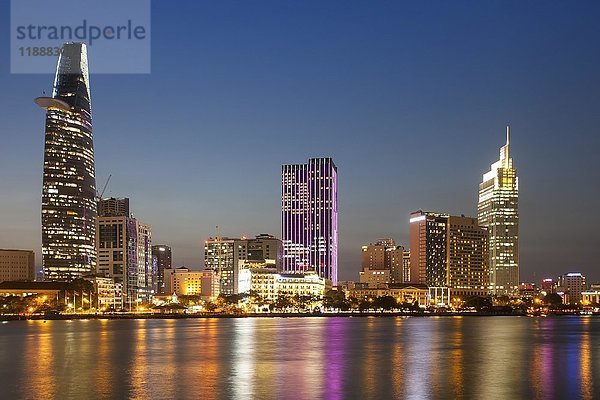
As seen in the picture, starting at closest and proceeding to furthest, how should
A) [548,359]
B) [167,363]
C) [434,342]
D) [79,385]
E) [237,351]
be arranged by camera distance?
[79,385] < [167,363] < [548,359] < [237,351] < [434,342]

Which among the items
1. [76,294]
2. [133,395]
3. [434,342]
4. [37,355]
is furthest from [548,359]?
[76,294]

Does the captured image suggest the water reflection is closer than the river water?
No

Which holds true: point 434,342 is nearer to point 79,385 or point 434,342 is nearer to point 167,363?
point 167,363

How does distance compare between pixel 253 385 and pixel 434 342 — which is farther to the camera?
pixel 434 342

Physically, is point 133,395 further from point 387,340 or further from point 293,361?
point 387,340

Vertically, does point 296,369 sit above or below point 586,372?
above

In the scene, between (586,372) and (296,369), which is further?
(296,369)

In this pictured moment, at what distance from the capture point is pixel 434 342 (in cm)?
8156

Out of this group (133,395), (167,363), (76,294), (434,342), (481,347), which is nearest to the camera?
(133,395)

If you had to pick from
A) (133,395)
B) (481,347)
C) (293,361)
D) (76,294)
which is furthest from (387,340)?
(76,294)

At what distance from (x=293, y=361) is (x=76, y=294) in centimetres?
14130

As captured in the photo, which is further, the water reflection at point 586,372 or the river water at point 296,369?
the water reflection at point 586,372

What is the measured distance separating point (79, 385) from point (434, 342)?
151 feet

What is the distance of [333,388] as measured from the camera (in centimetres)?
4331
